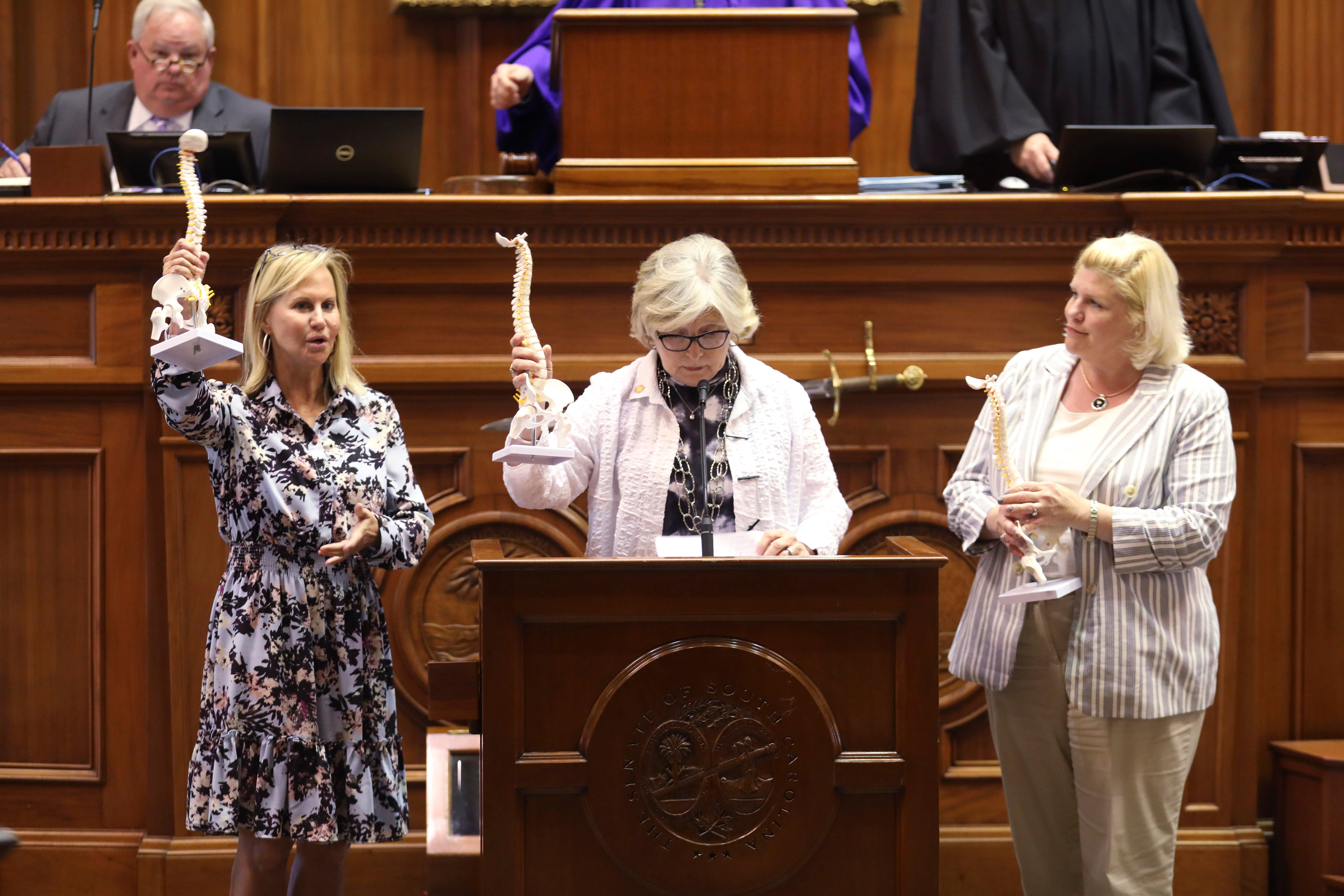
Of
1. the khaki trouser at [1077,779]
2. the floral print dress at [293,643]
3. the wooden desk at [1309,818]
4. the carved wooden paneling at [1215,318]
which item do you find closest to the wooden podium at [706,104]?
the carved wooden paneling at [1215,318]

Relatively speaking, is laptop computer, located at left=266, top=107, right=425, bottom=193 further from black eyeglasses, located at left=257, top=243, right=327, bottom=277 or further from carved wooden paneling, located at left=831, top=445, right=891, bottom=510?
carved wooden paneling, located at left=831, top=445, right=891, bottom=510

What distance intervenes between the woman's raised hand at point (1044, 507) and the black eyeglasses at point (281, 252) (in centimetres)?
140

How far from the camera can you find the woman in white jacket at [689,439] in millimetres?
2395

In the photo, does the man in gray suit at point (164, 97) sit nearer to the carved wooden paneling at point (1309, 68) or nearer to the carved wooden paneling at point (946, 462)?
the carved wooden paneling at point (946, 462)

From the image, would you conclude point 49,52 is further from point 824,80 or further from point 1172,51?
point 1172,51

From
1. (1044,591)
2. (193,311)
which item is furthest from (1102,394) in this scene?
(193,311)

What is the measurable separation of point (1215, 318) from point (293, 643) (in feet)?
7.14

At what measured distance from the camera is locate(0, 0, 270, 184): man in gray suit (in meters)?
4.05

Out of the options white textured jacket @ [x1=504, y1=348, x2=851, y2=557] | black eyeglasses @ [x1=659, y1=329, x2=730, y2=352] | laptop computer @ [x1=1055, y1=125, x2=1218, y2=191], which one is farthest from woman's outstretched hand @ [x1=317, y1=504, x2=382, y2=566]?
laptop computer @ [x1=1055, y1=125, x2=1218, y2=191]

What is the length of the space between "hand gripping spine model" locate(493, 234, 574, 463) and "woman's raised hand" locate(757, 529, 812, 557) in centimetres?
35

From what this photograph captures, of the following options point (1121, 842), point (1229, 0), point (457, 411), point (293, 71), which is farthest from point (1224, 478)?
point (293, 71)

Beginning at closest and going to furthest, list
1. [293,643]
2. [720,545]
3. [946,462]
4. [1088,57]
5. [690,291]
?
[720,545] < [690,291] < [293,643] < [946,462] < [1088,57]

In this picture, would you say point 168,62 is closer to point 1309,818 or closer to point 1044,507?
point 1044,507

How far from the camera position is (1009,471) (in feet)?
8.05
